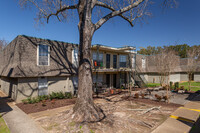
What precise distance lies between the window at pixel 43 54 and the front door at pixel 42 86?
1589 millimetres

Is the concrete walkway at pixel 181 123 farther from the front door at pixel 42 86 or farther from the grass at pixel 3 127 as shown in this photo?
the front door at pixel 42 86

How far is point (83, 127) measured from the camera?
5980mm

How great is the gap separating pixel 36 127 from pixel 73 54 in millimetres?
9444

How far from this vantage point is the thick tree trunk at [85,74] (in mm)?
7126

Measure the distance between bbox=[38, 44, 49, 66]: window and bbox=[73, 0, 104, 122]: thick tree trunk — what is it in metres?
6.13

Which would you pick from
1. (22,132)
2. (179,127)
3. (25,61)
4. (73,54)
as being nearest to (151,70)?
(73,54)

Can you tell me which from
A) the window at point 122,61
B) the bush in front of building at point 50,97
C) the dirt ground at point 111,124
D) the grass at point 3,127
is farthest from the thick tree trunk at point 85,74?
the window at point 122,61

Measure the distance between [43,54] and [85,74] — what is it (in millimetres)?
6830

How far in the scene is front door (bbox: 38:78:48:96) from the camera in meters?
11.8

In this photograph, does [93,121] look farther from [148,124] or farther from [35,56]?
[35,56]

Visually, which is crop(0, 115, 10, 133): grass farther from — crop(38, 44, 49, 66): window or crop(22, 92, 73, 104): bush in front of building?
crop(38, 44, 49, 66): window

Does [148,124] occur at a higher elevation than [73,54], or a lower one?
lower

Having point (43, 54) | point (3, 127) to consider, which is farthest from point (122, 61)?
point (3, 127)

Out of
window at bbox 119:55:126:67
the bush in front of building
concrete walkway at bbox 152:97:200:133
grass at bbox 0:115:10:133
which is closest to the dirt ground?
concrete walkway at bbox 152:97:200:133
